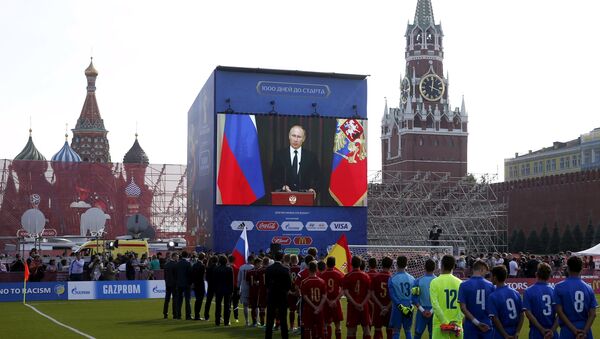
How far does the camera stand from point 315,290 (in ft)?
49.3

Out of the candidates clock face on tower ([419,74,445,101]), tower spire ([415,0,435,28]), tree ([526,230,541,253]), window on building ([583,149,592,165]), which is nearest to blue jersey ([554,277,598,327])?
tree ([526,230,541,253])

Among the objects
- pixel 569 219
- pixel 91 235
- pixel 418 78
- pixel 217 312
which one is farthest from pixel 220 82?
pixel 418 78

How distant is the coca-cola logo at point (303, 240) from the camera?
41312 mm

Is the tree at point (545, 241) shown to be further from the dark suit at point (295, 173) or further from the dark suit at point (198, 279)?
the dark suit at point (198, 279)

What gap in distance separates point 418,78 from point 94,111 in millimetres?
49870

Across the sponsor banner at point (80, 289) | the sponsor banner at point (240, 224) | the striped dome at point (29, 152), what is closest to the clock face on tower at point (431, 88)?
the striped dome at point (29, 152)

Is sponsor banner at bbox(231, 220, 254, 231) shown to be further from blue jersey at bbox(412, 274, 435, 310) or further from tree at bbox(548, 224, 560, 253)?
tree at bbox(548, 224, 560, 253)

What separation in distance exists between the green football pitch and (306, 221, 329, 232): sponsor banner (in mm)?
12232

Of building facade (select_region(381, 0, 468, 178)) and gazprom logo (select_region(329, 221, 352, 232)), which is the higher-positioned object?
building facade (select_region(381, 0, 468, 178))

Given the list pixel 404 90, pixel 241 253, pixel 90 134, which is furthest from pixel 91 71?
pixel 241 253

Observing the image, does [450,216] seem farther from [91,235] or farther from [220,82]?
[220,82]

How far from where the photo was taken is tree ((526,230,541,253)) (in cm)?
8611

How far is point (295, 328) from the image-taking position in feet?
68.3

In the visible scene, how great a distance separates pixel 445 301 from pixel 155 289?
2458 centimetres
